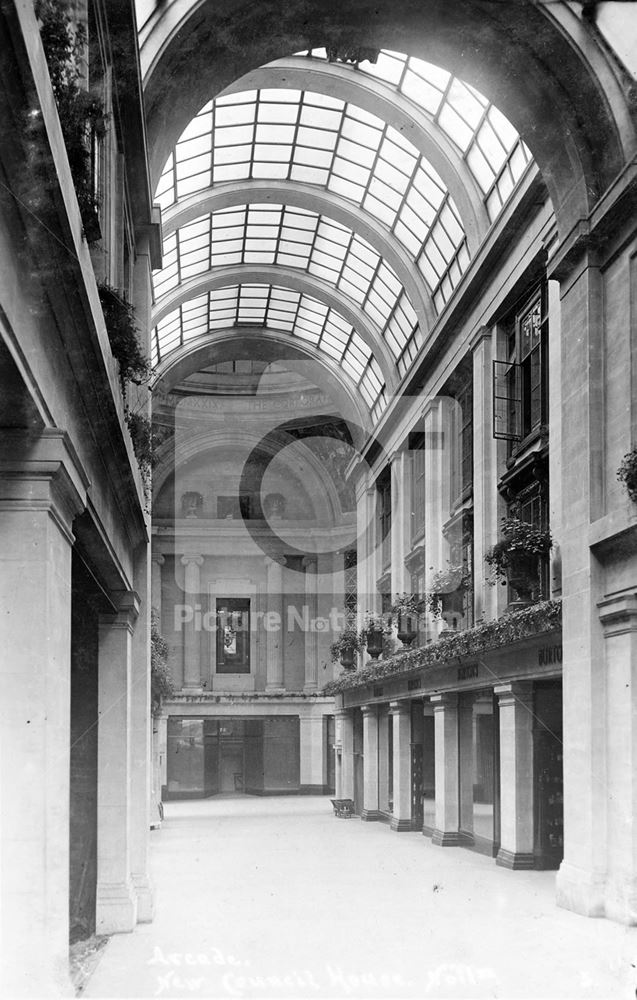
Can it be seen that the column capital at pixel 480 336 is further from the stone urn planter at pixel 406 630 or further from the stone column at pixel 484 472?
the stone urn planter at pixel 406 630

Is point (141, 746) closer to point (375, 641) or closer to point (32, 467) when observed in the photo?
point (32, 467)

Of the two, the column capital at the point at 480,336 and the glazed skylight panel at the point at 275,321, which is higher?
the glazed skylight panel at the point at 275,321

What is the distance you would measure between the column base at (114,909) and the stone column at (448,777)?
39.6 feet

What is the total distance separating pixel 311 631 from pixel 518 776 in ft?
94.0

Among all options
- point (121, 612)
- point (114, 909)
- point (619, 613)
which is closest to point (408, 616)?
point (619, 613)

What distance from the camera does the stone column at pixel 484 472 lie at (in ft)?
71.5

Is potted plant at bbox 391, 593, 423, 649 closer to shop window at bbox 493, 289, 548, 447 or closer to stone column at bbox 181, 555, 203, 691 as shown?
shop window at bbox 493, 289, 548, 447

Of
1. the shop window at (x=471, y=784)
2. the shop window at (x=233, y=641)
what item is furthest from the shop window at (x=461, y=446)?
the shop window at (x=233, y=641)

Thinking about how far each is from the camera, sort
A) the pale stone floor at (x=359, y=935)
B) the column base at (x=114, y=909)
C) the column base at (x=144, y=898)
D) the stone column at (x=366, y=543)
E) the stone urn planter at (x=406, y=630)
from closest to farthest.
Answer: the pale stone floor at (x=359, y=935)
the column base at (x=114, y=909)
the column base at (x=144, y=898)
the stone urn planter at (x=406, y=630)
the stone column at (x=366, y=543)

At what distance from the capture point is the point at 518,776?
742 inches

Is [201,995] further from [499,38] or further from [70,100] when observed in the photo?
[499,38]

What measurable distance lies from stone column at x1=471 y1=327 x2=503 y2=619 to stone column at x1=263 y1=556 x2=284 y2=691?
80.7ft

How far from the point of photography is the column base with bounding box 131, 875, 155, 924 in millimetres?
Result: 13688

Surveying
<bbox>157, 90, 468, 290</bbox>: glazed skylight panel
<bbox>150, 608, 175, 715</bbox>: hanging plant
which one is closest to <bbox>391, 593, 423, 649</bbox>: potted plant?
<bbox>150, 608, 175, 715</bbox>: hanging plant
